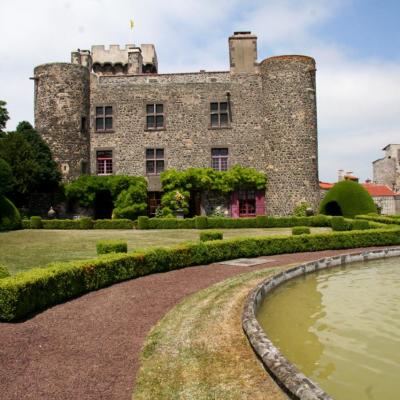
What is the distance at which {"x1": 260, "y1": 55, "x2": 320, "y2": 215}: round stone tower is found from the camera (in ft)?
93.5

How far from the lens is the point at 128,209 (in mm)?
27797

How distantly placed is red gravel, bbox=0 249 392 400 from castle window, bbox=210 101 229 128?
68.4ft

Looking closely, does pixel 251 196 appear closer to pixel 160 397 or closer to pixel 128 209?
pixel 128 209

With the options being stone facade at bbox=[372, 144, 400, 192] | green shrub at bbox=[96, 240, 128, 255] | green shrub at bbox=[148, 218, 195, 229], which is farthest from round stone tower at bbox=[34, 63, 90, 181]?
stone facade at bbox=[372, 144, 400, 192]

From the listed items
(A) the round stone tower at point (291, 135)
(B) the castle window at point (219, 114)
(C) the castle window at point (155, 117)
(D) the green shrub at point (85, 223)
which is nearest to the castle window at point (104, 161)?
(C) the castle window at point (155, 117)

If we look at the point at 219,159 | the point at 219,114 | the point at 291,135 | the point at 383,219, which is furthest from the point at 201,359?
the point at 219,114

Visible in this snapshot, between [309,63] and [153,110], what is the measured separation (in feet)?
35.7

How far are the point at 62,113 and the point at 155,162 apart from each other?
23.1ft

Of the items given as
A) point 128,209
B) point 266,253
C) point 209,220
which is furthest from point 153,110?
point 266,253

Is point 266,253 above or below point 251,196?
below

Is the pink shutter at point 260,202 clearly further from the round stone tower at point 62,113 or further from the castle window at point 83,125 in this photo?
the castle window at point 83,125

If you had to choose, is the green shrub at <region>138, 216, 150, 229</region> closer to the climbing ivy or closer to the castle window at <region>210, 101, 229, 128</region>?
the climbing ivy

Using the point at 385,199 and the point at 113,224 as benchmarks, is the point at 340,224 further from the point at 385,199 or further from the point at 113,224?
the point at 385,199

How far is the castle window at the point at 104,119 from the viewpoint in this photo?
30656 millimetres
